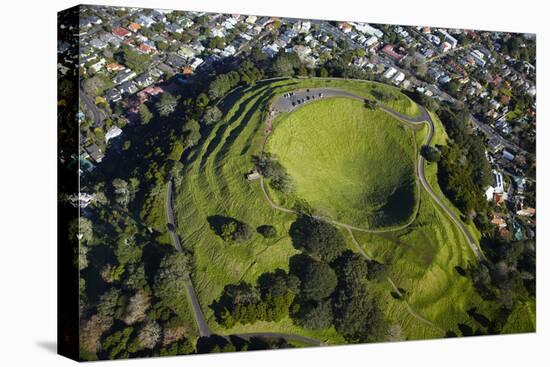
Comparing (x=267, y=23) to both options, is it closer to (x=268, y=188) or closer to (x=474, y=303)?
(x=268, y=188)

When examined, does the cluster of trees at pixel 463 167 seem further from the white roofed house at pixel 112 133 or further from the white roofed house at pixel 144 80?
the white roofed house at pixel 112 133

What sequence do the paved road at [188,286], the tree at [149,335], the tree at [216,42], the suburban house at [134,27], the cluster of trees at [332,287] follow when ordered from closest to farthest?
the tree at [149,335] < the paved road at [188,286] < the cluster of trees at [332,287] < the suburban house at [134,27] < the tree at [216,42]

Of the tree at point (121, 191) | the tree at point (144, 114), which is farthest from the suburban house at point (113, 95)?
the tree at point (121, 191)

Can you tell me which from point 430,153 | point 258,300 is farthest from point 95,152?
point 430,153

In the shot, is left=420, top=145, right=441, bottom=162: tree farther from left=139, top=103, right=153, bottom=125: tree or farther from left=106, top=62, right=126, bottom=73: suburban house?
left=106, top=62, right=126, bottom=73: suburban house

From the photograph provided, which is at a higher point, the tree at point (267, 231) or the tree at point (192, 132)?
the tree at point (192, 132)

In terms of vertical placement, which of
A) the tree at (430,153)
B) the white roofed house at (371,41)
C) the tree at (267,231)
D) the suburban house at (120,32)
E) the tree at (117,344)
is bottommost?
the tree at (117,344)

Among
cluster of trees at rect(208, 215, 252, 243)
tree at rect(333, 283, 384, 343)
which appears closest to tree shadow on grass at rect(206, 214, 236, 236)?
cluster of trees at rect(208, 215, 252, 243)
